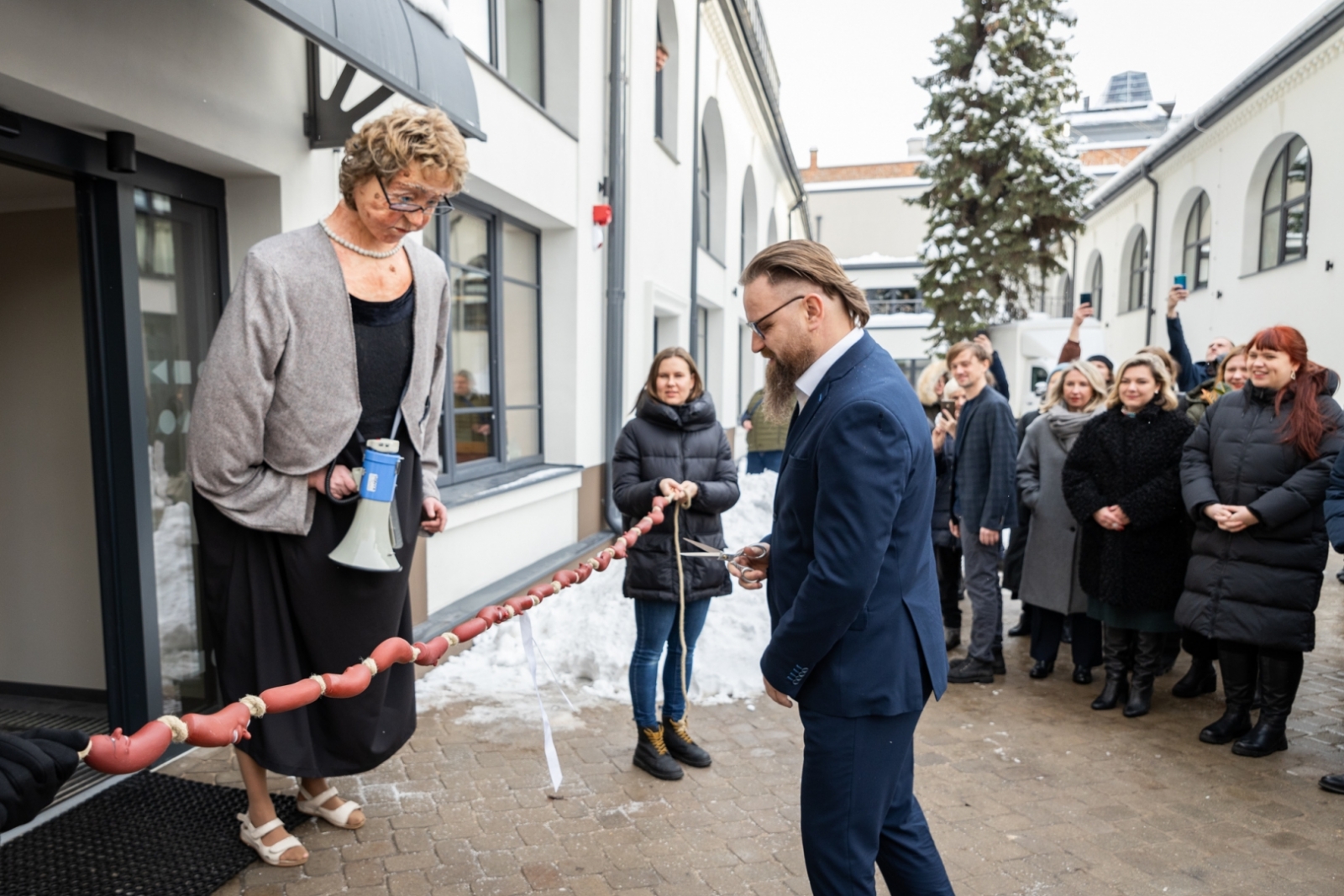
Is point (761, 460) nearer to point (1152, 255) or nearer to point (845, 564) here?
point (845, 564)

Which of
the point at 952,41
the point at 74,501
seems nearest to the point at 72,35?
the point at 74,501

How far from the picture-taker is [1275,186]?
1579 centimetres

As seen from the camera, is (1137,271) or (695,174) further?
(1137,271)

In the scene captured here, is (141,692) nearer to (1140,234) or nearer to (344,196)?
(344,196)

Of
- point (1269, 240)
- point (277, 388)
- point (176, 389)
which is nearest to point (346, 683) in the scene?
point (277, 388)

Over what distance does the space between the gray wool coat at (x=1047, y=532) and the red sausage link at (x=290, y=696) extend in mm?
4166

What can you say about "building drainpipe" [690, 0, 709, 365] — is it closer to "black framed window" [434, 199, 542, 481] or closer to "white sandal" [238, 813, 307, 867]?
"black framed window" [434, 199, 542, 481]

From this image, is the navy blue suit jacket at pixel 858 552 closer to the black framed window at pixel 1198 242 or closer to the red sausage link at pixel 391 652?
the red sausage link at pixel 391 652

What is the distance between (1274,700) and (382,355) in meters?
4.18

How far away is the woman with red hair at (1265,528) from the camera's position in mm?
4059

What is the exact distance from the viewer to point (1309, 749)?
166 inches

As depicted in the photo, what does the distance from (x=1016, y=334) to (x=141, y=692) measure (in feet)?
73.7

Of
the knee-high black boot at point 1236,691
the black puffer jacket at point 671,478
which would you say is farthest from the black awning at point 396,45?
the knee-high black boot at point 1236,691

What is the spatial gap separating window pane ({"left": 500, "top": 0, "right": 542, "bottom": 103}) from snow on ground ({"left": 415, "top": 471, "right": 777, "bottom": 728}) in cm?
376
